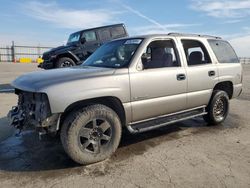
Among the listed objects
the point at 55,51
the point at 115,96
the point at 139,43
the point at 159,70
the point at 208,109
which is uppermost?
the point at 55,51

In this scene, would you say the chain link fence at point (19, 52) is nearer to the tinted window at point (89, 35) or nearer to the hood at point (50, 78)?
the tinted window at point (89, 35)

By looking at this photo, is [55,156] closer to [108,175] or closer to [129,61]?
[108,175]

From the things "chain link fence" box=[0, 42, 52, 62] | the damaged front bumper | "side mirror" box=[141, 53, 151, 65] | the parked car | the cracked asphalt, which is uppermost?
"chain link fence" box=[0, 42, 52, 62]

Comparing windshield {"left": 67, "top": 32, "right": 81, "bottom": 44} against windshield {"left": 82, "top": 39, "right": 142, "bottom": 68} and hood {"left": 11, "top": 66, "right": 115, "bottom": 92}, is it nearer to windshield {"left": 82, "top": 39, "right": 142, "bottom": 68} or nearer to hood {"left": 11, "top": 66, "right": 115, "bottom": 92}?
windshield {"left": 82, "top": 39, "right": 142, "bottom": 68}

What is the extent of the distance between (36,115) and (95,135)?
857 millimetres

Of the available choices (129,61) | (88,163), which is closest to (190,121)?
(129,61)

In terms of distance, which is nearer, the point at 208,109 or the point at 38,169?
the point at 38,169

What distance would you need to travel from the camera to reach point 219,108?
19.4 feet

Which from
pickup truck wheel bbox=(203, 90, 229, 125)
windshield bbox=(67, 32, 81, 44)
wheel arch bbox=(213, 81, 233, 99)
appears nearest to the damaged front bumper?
pickup truck wheel bbox=(203, 90, 229, 125)

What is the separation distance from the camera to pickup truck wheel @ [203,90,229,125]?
5.66 meters

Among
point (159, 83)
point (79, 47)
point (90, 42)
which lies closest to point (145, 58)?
point (159, 83)

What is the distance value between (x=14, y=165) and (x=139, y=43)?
8.75 feet

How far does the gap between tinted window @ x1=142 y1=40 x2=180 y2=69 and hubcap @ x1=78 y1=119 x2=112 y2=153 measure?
1.49 meters

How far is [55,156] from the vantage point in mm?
4230
